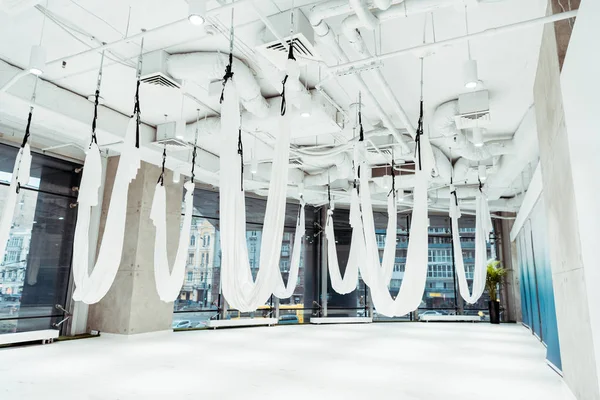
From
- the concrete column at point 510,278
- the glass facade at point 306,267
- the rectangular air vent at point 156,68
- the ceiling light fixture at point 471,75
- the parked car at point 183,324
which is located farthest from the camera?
the concrete column at point 510,278

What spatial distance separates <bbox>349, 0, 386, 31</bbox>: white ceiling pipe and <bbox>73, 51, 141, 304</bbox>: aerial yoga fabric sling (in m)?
1.80

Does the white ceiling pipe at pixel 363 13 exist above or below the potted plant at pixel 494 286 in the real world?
above

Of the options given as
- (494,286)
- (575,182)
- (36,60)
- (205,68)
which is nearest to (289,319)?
(494,286)

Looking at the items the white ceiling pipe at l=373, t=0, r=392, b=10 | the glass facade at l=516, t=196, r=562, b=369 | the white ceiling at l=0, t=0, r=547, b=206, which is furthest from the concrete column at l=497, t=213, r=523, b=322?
the white ceiling pipe at l=373, t=0, r=392, b=10

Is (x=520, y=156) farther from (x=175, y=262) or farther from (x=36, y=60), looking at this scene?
(x=36, y=60)

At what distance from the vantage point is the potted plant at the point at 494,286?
10.1m

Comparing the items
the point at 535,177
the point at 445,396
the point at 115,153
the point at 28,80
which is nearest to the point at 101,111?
the point at 28,80

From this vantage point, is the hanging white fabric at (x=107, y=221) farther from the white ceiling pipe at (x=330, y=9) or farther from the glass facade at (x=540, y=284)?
the glass facade at (x=540, y=284)

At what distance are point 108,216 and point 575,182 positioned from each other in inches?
135

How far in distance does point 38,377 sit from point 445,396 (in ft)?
12.6

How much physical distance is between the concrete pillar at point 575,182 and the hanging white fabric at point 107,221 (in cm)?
313

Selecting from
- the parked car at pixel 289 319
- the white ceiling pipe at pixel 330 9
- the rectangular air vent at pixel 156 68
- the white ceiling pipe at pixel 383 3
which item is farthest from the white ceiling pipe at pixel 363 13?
the parked car at pixel 289 319

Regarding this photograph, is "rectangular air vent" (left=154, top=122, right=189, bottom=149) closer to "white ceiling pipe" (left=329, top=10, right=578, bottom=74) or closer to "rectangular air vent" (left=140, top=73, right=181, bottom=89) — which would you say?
"rectangular air vent" (left=140, top=73, right=181, bottom=89)

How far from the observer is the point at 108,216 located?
346 cm
